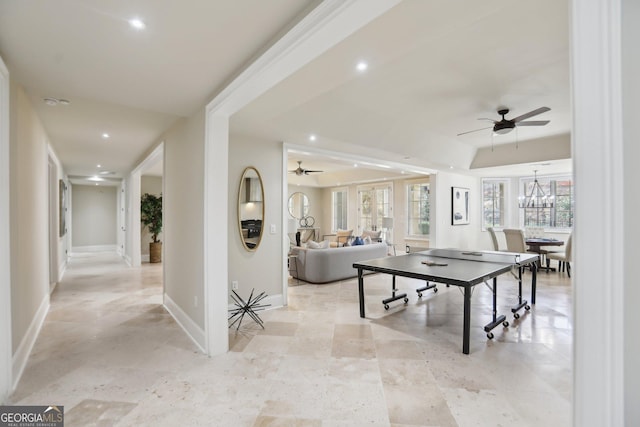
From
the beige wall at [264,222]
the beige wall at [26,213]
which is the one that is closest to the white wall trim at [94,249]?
the beige wall at [26,213]

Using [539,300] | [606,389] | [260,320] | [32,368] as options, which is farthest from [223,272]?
[539,300]

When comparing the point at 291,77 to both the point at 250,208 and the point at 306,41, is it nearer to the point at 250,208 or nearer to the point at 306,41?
the point at 306,41

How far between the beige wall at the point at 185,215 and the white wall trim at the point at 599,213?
9.47 ft

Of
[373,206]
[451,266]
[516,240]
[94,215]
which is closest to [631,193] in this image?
[451,266]

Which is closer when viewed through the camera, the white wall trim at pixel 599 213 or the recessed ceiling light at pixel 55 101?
the white wall trim at pixel 599 213

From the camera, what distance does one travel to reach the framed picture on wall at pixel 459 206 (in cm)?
817

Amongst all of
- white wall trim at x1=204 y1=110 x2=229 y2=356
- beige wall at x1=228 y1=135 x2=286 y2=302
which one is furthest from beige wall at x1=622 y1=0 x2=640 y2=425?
beige wall at x1=228 y1=135 x2=286 y2=302

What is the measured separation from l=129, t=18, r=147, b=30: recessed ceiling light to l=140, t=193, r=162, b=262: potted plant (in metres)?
7.64

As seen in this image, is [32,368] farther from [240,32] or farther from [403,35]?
[403,35]

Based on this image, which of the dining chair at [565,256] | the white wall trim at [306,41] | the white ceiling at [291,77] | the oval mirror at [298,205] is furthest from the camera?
the oval mirror at [298,205]

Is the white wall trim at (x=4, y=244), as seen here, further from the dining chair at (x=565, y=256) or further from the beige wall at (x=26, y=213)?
the dining chair at (x=565, y=256)

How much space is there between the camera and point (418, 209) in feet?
31.1

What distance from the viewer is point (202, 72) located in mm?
2436

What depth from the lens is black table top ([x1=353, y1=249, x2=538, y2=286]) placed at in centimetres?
312
